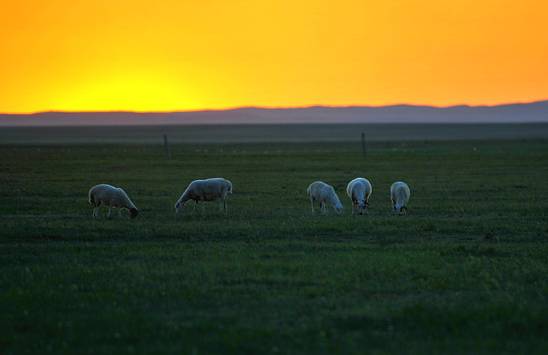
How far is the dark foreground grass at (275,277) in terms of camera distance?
986cm

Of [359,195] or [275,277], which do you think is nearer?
[275,277]

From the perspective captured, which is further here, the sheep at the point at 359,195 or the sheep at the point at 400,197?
the sheep at the point at 359,195

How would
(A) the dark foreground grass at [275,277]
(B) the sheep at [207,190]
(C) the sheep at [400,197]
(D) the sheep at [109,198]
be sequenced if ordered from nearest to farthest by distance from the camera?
(A) the dark foreground grass at [275,277], (D) the sheep at [109,198], (C) the sheep at [400,197], (B) the sheep at [207,190]

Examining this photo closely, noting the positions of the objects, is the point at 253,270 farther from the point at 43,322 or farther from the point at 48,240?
the point at 48,240

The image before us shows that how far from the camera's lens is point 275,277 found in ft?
42.8

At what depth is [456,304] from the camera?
37.3ft

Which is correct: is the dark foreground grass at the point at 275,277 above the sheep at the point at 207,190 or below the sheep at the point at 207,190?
below

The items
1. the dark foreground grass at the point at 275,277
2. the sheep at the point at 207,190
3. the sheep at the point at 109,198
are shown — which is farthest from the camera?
the sheep at the point at 207,190

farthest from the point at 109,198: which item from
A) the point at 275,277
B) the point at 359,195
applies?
the point at 275,277

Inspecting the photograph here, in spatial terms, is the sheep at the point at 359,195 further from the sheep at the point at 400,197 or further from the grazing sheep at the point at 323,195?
the sheep at the point at 400,197

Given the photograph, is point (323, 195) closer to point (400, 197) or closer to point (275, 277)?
point (400, 197)

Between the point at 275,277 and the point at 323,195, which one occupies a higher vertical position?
the point at 323,195

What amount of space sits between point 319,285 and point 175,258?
342cm

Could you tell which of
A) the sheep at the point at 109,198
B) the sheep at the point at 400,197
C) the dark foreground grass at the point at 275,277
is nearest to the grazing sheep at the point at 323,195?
the dark foreground grass at the point at 275,277
